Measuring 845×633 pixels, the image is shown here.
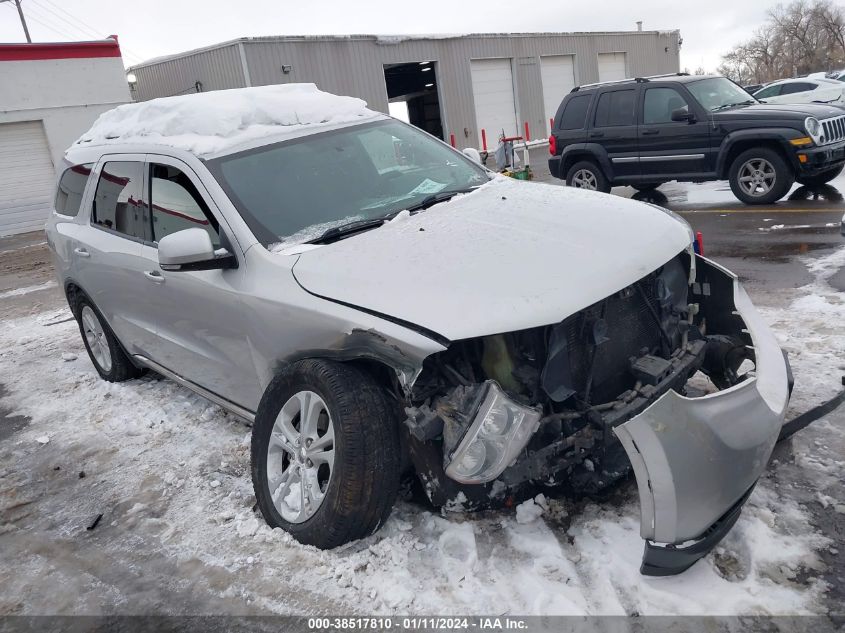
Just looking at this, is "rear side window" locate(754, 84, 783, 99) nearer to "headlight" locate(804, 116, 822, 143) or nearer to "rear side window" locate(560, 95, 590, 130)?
"rear side window" locate(560, 95, 590, 130)

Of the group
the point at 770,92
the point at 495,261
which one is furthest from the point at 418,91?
the point at 495,261

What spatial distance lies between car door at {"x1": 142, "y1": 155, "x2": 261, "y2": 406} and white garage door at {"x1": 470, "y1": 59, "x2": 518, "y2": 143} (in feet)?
80.5

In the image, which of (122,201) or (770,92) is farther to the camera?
(770,92)

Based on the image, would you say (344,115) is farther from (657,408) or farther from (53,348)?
(53,348)

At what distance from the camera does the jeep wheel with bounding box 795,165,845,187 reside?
9.68 m

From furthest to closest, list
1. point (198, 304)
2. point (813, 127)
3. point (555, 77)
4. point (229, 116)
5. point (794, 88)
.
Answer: point (555, 77)
point (794, 88)
point (813, 127)
point (229, 116)
point (198, 304)

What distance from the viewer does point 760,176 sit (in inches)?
→ 377

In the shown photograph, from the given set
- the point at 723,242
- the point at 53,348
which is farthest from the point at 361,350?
the point at 723,242

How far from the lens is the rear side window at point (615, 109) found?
10.5 meters

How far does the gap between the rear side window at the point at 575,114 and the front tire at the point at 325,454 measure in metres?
9.25

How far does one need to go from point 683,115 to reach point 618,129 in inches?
43.3

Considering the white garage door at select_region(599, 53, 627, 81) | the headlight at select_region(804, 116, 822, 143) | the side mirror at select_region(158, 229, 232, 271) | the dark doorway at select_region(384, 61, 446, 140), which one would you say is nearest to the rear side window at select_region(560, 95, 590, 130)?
the headlight at select_region(804, 116, 822, 143)

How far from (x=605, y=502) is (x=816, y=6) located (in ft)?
273

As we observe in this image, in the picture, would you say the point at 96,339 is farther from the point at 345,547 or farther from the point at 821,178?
the point at 821,178
